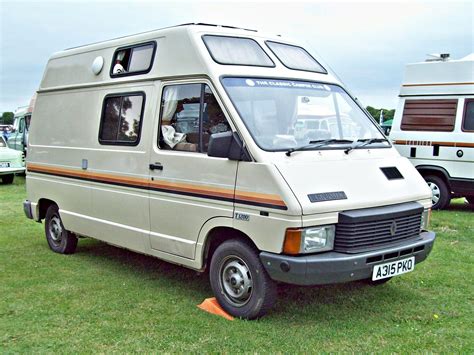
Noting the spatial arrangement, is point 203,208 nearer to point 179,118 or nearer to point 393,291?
point 179,118

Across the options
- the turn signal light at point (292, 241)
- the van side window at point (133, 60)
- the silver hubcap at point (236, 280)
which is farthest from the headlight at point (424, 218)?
the van side window at point (133, 60)

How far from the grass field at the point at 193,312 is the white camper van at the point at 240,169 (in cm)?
42

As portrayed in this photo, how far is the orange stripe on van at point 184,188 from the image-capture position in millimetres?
4645

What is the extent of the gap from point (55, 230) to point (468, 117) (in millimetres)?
7894

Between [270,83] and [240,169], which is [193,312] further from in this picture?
[270,83]

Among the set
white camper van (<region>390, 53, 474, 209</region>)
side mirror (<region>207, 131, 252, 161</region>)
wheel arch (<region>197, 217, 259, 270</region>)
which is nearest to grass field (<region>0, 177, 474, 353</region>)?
wheel arch (<region>197, 217, 259, 270</region>)

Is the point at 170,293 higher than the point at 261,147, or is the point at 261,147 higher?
A: the point at 261,147

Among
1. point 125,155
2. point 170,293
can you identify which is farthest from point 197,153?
point 170,293

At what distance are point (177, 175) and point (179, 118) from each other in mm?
591

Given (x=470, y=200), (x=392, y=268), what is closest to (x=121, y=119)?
(x=392, y=268)

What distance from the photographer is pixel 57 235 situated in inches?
309

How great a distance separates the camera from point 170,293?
19.2ft

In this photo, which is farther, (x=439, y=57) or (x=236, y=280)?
(x=439, y=57)

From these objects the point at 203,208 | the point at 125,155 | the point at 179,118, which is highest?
the point at 179,118
